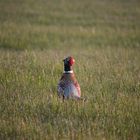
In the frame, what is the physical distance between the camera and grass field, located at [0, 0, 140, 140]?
21.0ft

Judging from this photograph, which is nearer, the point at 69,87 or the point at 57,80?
the point at 69,87

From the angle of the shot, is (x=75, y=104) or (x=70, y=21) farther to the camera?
(x=70, y=21)

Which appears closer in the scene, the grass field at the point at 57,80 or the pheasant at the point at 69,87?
the grass field at the point at 57,80

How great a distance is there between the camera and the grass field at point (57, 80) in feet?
21.0

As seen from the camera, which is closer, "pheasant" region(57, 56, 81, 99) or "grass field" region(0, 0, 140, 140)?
"grass field" region(0, 0, 140, 140)

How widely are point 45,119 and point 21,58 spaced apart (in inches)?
173

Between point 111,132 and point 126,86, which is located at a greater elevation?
point 126,86

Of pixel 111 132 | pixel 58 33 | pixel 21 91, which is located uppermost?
pixel 58 33

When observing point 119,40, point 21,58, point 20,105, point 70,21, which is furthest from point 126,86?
point 70,21

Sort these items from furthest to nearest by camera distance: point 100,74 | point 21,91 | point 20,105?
1. point 100,74
2. point 21,91
3. point 20,105

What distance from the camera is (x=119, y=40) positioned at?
17969 millimetres

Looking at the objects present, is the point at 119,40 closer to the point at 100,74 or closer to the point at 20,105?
the point at 100,74

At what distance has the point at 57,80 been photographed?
900 centimetres

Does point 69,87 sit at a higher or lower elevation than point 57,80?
lower
